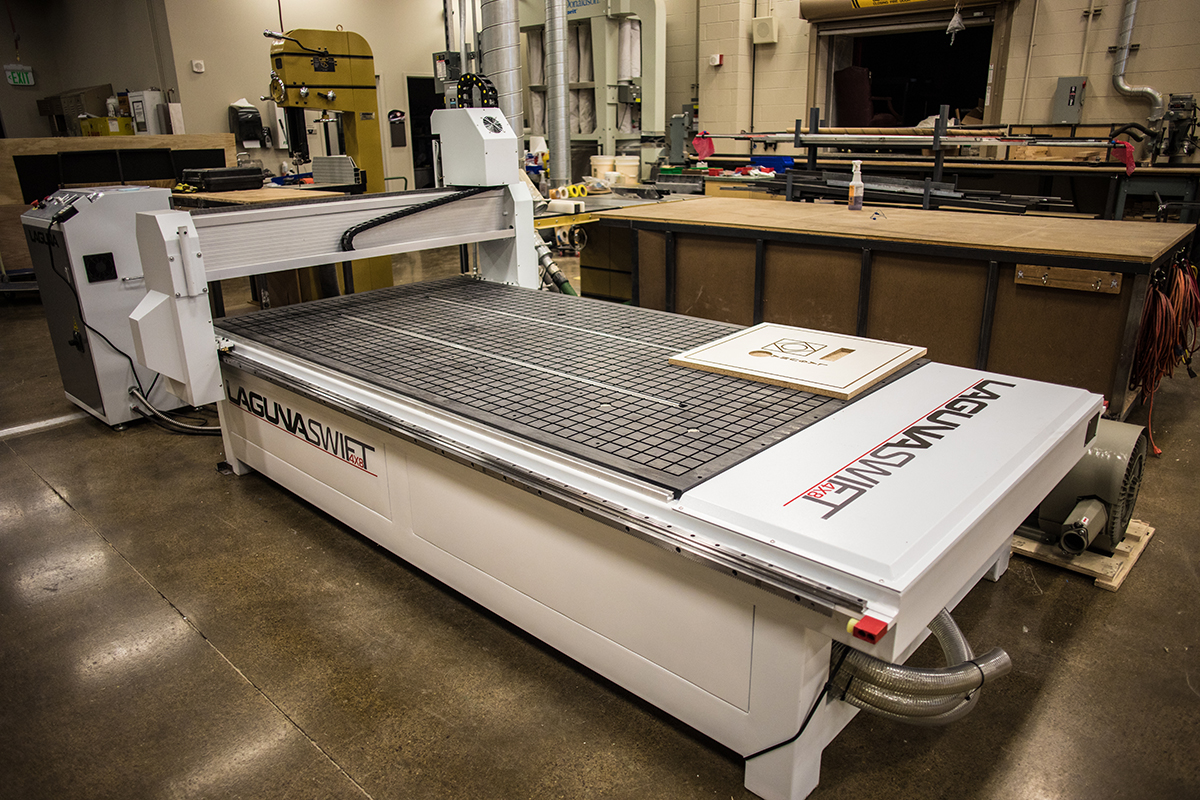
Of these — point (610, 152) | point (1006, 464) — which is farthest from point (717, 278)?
point (610, 152)

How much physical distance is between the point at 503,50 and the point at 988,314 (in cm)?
358

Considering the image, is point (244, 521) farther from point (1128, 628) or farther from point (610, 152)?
point (610, 152)

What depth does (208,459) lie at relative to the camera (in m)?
2.87

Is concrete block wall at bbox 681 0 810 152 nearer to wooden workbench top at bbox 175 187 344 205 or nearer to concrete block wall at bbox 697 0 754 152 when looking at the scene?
concrete block wall at bbox 697 0 754 152

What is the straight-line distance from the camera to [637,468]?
133 centimetres

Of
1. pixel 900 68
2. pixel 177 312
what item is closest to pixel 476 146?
pixel 177 312

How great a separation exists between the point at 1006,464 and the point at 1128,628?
2.98 feet

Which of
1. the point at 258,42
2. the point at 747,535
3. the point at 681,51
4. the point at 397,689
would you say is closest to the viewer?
the point at 747,535

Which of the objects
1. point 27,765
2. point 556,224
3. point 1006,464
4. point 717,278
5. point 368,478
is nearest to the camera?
point 1006,464

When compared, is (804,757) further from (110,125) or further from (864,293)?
(110,125)

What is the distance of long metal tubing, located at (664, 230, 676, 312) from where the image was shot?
364cm

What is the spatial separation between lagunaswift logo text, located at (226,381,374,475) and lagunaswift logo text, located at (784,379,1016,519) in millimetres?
1201

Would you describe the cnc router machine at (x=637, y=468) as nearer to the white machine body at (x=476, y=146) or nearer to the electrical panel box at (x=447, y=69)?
the white machine body at (x=476, y=146)

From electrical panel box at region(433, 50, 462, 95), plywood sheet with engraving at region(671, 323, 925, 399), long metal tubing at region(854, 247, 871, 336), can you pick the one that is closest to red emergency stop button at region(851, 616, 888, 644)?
plywood sheet with engraving at region(671, 323, 925, 399)
